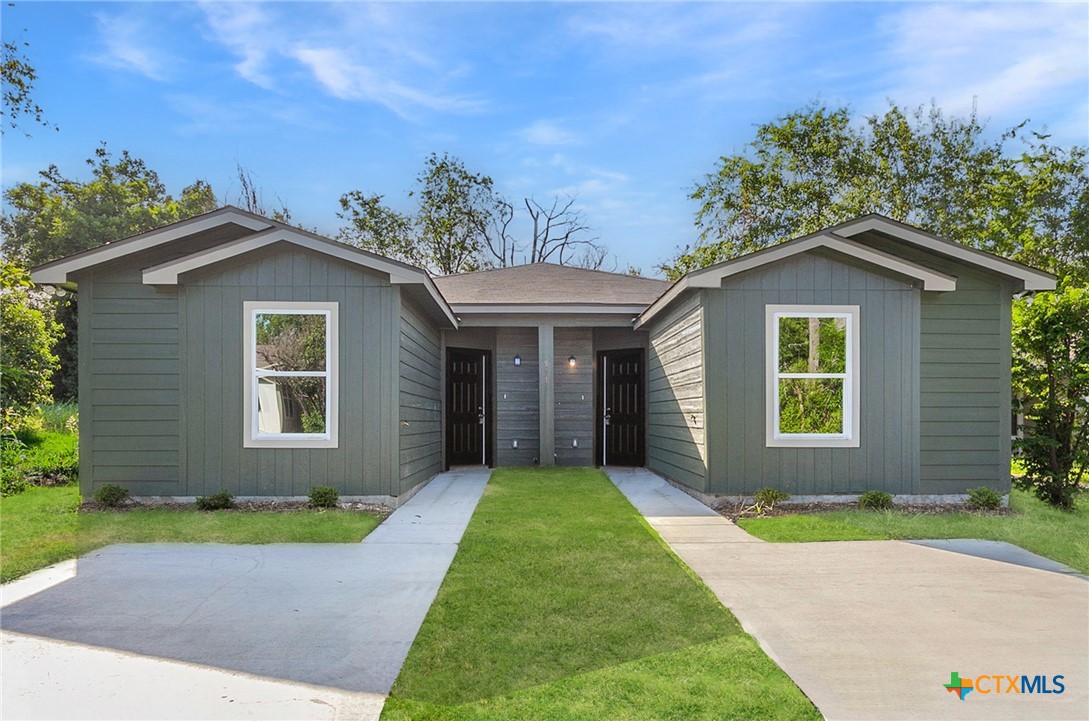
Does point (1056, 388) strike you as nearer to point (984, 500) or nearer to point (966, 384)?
point (966, 384)

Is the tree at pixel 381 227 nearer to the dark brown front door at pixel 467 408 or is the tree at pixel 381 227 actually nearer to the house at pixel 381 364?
the dark brown front door at pixel 467 408

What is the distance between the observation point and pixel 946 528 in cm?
651

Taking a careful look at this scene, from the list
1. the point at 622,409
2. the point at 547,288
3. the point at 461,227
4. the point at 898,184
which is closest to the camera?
the point at 622,409

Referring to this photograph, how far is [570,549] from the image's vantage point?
553 cm

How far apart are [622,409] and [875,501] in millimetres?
5347

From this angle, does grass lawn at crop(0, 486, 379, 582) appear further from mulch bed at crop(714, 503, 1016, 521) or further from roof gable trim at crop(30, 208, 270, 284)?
mulch bed at crop(714, 503, 1016, 521)

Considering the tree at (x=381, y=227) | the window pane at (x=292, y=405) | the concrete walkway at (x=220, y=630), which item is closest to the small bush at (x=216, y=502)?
the window pane at (x=292, y=405)

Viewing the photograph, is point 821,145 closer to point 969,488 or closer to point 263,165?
point 969,488

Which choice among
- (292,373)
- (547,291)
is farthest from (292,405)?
(547,291)

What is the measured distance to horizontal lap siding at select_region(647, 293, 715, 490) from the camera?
8.01m

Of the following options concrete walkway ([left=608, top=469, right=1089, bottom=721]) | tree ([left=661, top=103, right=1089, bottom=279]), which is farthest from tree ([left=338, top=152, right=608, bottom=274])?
concrete walkway ([left=608, top=469, right=1089, bottom=721])

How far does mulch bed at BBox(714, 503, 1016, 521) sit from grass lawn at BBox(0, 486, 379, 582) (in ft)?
12.2

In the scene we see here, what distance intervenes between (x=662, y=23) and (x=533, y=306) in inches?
177

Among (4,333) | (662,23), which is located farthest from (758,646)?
(4,333)
